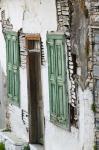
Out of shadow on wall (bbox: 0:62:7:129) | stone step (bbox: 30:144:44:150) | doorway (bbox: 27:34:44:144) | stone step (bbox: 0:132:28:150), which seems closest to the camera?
stone step (bbox: 30:144:44:150)

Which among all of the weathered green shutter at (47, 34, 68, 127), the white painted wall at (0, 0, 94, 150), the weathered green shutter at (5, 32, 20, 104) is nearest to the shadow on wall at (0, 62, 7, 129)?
the white painted wall at (0, 0, 94, 150)

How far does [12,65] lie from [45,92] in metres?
1.77

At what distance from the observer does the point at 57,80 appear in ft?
29.2

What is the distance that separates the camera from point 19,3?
10.6 m

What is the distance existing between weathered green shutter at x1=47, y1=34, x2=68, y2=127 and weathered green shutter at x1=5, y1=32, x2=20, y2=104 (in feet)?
5.65

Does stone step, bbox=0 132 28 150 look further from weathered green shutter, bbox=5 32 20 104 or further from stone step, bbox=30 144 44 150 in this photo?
weathered green shutter, bbox=5 32 20 104

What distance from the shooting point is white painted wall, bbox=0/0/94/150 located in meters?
8.05

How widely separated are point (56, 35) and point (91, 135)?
1727 millimetres

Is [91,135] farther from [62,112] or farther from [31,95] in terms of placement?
[31,95]

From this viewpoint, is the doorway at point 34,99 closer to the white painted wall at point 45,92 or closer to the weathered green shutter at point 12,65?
the white painted wall at point 45,92

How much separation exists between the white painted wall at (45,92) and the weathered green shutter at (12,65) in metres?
0.18

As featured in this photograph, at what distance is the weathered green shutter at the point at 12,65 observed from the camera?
1081 cm

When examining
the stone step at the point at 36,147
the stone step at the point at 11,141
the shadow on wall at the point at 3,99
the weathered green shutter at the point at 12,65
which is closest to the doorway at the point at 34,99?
the stone step at the point at 36,147

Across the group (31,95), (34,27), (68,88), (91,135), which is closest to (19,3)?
(34,27)
